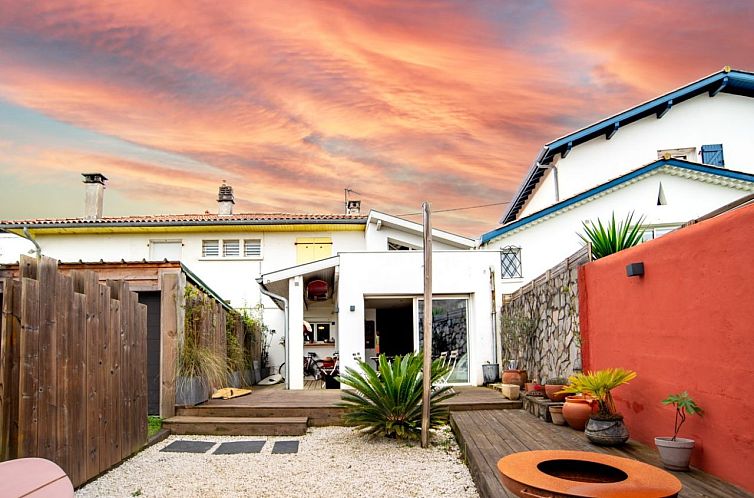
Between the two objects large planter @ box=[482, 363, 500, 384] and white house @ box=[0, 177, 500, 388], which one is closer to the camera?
large planter @ box=[482, 363, 500, 384]

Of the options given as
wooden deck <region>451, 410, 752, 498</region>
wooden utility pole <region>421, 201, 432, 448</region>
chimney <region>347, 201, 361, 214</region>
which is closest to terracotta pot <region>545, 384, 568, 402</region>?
wooden deck <region>451, 410, 752, 498</region>

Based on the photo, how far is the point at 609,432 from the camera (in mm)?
6430

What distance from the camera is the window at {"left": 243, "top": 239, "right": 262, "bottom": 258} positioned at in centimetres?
2033

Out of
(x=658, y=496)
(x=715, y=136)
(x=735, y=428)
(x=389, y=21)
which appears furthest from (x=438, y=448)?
(x=715, y=136)

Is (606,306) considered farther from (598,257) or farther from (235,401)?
(235,401)

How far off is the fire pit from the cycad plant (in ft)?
13.3

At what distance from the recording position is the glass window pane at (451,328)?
13.6 metres

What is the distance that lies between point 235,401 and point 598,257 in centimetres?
624

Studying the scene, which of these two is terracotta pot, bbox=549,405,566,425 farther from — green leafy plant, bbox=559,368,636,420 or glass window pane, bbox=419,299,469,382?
glass window pane, bbox=419,299,469,382

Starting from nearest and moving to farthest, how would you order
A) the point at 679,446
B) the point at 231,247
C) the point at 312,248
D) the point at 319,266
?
the point at 679,446
the point at 319,266
the point at 312,248
the point at 231,247

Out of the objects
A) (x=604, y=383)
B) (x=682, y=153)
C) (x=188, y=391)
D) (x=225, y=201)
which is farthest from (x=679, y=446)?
(x=225, y=201)

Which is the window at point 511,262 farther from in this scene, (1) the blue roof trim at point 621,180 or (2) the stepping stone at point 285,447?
(2) the stepping stone at point 285,447

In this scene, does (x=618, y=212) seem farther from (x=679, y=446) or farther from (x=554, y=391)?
(x=679, y=446)

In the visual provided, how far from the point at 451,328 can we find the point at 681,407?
8.28 m
